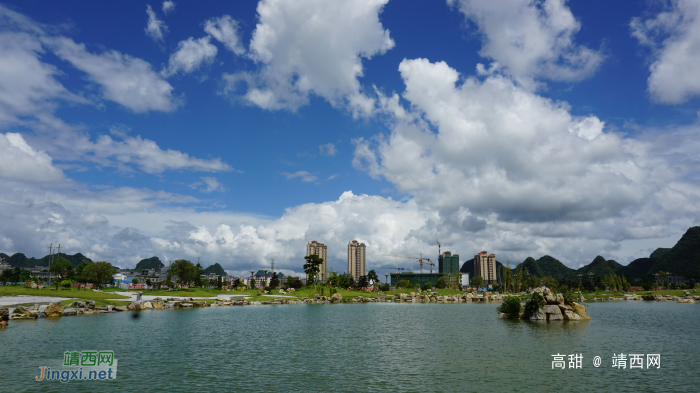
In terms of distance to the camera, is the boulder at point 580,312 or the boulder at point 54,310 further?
the boulder at point 580,312

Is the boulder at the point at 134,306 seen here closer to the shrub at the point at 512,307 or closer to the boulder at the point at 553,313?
the shrub at the point at 512,307

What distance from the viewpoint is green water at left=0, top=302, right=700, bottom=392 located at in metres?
25.5

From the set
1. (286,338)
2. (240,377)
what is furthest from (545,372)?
(286,338)

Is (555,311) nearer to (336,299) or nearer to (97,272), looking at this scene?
(336,299)

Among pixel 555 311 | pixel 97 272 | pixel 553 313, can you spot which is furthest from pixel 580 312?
pixel 97 272

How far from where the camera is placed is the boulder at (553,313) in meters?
64.6

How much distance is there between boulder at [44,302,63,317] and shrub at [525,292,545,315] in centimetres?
8191

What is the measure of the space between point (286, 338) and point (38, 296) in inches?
2753

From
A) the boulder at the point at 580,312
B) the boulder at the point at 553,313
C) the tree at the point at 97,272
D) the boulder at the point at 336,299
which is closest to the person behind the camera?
the boulder at the point at 553,313

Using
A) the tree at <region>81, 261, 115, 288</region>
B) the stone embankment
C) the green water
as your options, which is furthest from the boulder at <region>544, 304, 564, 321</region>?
the tree at <region>81, 261, 115, 288</region>

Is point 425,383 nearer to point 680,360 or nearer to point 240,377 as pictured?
point 240,377

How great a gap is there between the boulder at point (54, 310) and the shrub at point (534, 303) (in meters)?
81.9

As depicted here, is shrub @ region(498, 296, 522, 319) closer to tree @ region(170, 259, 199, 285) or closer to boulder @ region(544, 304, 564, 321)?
boulder @ region(544, 304, 564, 321)

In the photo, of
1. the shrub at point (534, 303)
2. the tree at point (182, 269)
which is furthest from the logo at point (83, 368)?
the tree at point (182, 269)
